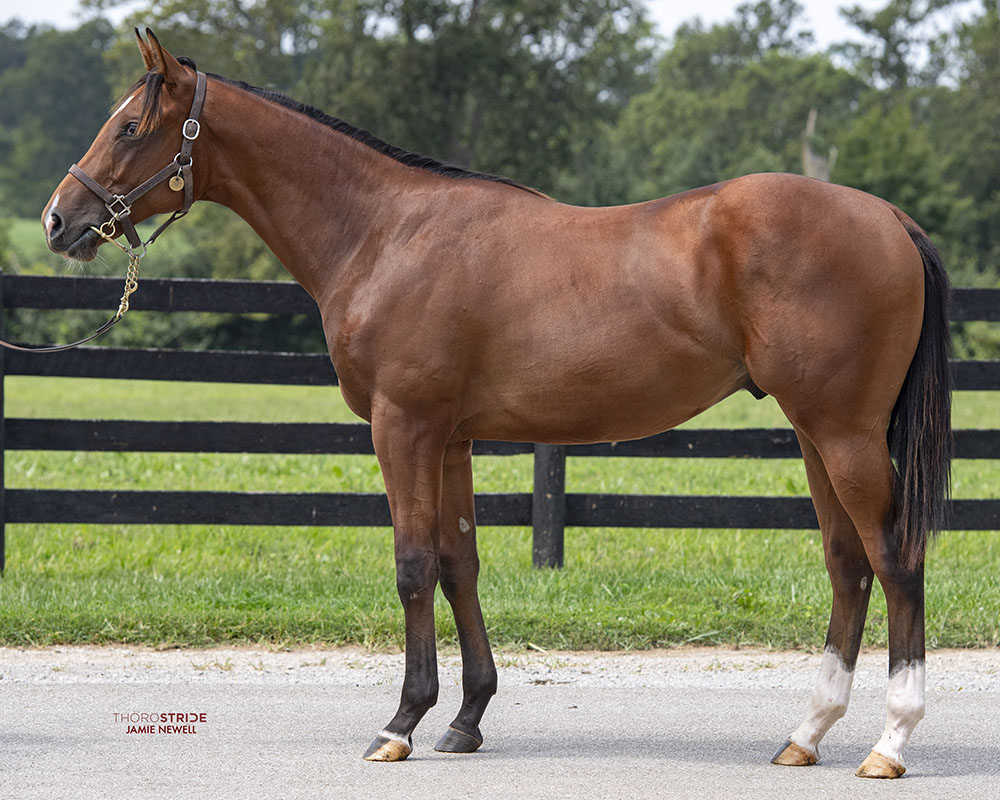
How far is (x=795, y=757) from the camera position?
12.3ft

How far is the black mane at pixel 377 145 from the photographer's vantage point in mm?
4105

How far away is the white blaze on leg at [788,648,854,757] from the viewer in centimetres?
378

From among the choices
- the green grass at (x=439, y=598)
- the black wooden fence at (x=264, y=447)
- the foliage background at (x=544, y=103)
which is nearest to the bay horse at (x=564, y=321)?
the green grass at (x=439, y=598)

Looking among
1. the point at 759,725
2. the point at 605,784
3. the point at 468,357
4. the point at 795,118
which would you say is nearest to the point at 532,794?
the point at 605,784

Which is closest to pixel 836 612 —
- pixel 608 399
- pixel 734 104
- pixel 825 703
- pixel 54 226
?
pixel 825 703

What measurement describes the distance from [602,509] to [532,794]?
3.36 meters

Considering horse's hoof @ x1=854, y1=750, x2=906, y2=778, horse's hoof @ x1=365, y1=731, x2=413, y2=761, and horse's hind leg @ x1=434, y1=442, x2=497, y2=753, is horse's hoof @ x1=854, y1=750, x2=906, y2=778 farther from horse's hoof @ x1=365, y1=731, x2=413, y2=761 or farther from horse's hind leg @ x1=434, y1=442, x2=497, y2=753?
horse's hoof @ x1=365, y1=731, x2=413, y2=761

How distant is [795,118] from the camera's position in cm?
6106

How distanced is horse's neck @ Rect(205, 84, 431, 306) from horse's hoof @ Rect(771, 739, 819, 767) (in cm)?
226

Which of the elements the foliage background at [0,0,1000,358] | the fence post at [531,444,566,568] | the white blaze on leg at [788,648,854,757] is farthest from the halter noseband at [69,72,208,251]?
the foliage background at [0,0,1000,358]

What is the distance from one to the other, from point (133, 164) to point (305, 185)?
1.97 ft

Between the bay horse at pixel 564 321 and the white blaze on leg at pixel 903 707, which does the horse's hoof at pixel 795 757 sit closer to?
the bay horse at pixel 564 321

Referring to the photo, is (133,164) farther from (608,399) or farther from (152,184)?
(608,399)

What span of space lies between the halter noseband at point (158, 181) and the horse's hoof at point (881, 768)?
2.99 meters
